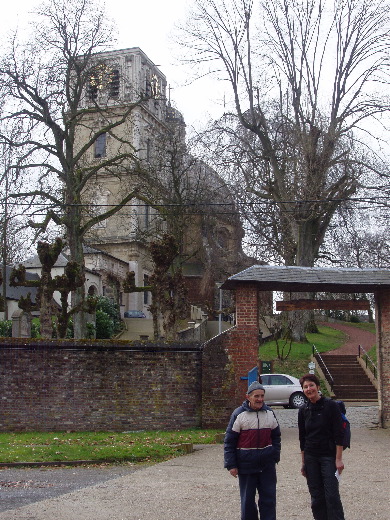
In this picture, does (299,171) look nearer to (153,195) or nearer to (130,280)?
(153,195)

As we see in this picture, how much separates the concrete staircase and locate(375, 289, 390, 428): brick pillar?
493 inches

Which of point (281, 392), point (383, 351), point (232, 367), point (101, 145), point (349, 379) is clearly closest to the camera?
point (232, 367)

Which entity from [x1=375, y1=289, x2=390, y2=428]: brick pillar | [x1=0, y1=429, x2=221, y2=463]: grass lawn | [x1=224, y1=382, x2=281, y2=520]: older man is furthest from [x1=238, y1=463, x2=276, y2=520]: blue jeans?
[x1=375, y1=289, x2=390, y2=428]: brick pillar

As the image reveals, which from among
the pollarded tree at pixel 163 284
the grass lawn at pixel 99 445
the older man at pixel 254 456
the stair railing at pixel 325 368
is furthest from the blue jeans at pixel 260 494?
the stair railing at pixel 325 368

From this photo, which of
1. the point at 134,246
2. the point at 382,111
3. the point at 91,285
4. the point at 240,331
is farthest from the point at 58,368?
the point at 134,246

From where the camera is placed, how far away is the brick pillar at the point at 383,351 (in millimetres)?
16891

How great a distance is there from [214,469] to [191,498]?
100 inches

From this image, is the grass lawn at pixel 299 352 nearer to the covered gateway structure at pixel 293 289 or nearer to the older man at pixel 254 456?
the covered gateway structure at pixel 293 289

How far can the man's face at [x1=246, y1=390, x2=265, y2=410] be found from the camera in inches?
257

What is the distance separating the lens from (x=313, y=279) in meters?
16.7

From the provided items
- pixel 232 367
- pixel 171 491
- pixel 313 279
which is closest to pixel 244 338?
pixel 232 367

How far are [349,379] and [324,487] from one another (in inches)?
1018

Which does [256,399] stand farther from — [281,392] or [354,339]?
[354,339]

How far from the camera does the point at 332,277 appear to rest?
55.5 ft
